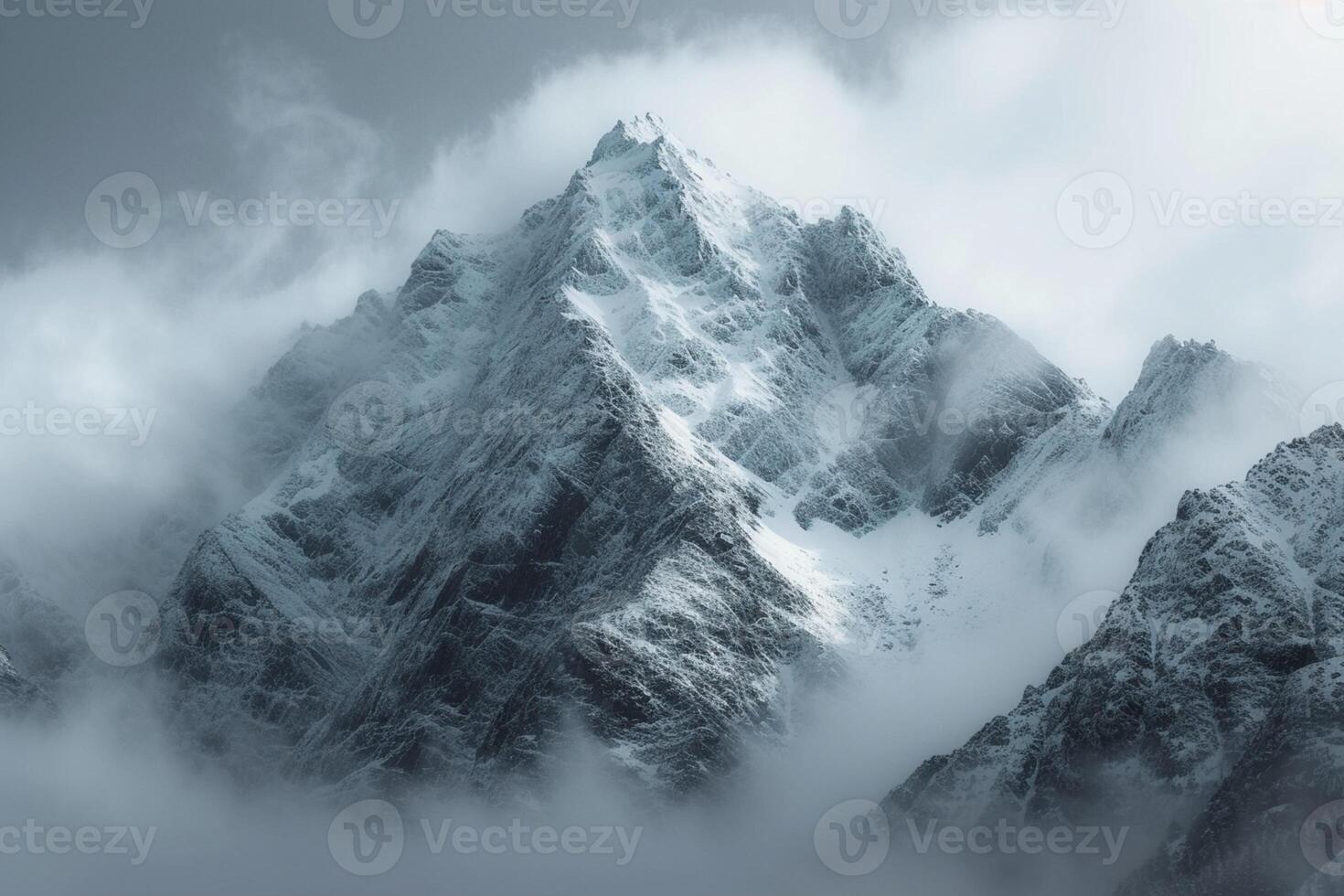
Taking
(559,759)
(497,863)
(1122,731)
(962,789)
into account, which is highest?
(1122,731)

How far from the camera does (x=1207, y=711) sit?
470 ft

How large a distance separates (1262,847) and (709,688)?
8613 centimetres

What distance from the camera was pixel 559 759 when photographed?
181250 millimetres

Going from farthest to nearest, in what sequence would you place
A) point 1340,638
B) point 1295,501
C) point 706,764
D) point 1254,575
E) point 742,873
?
point 706,764
point 742,873
point 1295,501
point 1254,575
point 1340,638

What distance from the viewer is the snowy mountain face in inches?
4926

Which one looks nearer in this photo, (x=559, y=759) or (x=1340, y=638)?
(x=1340, y=638)

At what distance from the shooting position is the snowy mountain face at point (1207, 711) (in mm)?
125125

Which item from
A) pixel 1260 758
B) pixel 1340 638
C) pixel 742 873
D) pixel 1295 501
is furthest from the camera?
pixel 742 873

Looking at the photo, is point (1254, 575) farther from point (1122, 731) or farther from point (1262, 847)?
point (1262, 847)

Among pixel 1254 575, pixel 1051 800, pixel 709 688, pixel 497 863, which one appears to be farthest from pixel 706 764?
pixel 1254 575

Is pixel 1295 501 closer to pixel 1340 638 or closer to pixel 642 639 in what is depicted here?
pixel 1340 638

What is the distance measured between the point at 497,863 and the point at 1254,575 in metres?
97.3

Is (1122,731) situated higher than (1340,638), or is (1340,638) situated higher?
(1340,638)

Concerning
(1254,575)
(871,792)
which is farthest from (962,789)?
(1254,575)
